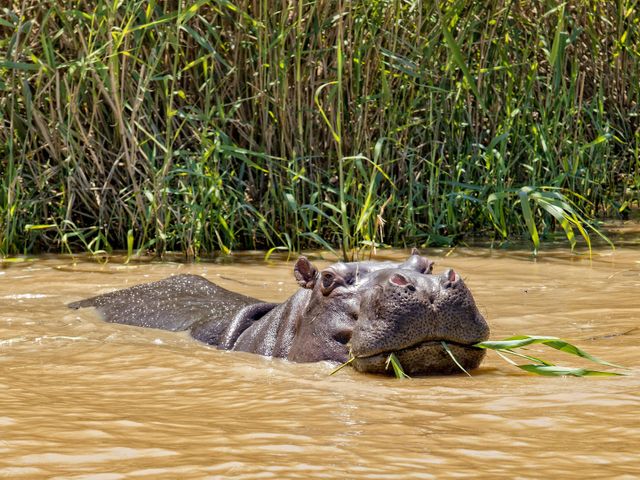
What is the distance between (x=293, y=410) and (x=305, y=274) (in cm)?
106

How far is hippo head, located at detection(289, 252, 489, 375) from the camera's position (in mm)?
3223

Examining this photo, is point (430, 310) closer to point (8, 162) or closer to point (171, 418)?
point (171, 418)

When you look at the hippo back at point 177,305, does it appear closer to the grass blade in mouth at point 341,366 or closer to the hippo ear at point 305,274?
the hippo ear at point 305,274

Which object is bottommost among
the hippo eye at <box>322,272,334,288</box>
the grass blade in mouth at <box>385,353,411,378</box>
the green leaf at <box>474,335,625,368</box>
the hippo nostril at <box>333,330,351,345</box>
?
the grass blade in mouth at <box>385,353,411,378</box>

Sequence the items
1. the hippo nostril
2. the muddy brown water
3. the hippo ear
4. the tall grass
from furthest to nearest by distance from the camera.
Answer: the tall grass → the hippo ear → the hippo nostril → the muddy brown water

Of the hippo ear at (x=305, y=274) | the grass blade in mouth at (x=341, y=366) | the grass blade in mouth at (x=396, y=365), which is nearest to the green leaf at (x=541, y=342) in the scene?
the grass blade in mouth at (x=396, y=365)

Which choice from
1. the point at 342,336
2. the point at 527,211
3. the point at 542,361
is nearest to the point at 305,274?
the point at 342,336

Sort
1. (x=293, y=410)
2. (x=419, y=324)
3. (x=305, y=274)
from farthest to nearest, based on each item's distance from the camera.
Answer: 1. (x=305, y=274)
2. (x=419, y=324)
3. (x=293, y=410)

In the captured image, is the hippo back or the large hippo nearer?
the large hippo

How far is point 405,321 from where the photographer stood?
323 centimetres

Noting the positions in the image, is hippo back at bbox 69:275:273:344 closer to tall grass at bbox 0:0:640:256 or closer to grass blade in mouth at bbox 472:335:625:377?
tall grass at bbox 0:0:640:256

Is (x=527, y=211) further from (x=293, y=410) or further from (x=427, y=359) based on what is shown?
(x=293, y=410)

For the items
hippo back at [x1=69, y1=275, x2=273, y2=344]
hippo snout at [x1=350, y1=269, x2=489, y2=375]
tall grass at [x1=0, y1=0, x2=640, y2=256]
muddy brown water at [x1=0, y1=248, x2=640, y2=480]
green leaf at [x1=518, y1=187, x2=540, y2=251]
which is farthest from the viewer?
tall grass at [x1=0, y1=0, x2=640, y2=256]

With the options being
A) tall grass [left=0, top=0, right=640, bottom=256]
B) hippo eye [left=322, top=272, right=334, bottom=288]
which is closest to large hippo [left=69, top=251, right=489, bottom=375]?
hippo eye [left=322, top=272, right=334, bottom=288]
